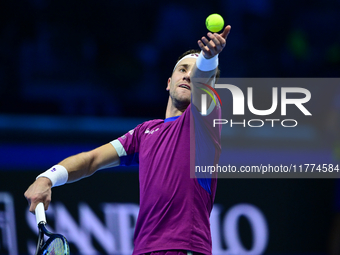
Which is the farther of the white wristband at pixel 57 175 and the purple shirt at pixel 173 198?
the white wristband at pixel 57 175

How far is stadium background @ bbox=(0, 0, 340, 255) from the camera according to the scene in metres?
4.89

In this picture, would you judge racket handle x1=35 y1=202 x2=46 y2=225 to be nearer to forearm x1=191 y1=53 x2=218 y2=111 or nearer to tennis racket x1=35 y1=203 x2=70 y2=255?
tennis racket x1=35 y1=203 x2=70 y2=255

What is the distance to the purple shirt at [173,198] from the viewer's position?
2.23 m

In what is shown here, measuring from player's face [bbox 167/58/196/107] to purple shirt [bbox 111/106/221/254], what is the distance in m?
0.25

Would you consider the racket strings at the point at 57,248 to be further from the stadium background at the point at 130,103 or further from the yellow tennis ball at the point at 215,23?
the stadium background at the point at 130,103

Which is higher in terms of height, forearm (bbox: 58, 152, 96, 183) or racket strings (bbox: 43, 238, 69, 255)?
forearm (bbox: 58, 152, 96, 183)

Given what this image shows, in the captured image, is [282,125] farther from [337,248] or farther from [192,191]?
[192,191]

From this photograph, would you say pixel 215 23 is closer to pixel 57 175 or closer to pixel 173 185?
pixel 173 185

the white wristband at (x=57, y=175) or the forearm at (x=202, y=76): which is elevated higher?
the forearm at (x=202, y=76)

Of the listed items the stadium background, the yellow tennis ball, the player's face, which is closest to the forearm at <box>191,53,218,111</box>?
the yellow tennis ball

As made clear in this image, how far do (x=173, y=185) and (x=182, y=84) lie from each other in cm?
77

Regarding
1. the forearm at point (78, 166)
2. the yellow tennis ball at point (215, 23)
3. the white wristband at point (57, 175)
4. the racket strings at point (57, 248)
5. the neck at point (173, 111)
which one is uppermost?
the yellow tennis ball at point (215, 23)
